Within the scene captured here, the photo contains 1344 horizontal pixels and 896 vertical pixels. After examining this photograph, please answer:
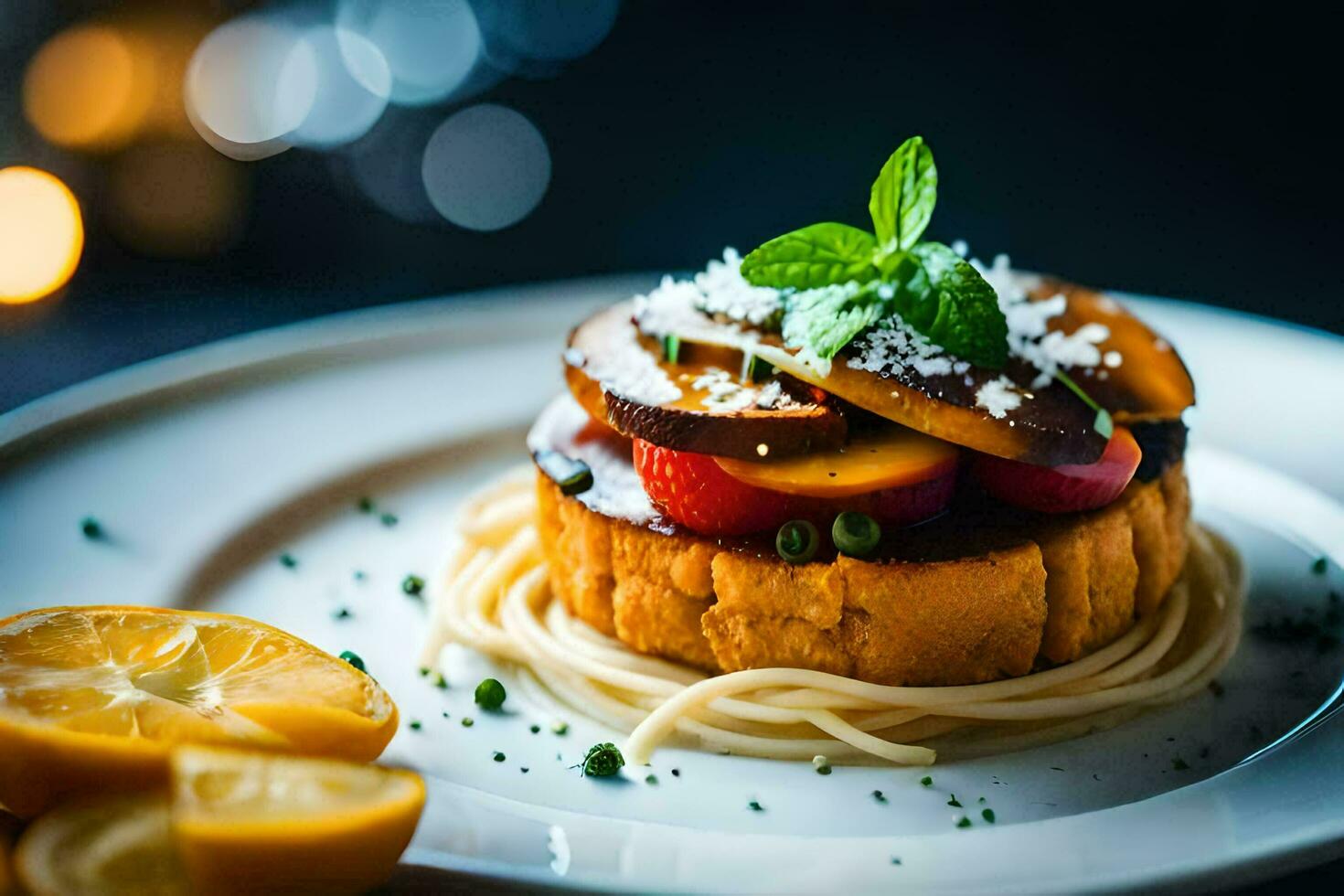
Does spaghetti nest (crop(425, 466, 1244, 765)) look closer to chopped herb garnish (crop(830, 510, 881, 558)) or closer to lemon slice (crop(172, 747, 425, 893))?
chopped herb garnish (crop(830, 510, 881, 558))

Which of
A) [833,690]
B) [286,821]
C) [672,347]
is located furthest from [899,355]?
[286,821]

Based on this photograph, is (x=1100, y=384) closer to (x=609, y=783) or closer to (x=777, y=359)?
(x=777, y=359)

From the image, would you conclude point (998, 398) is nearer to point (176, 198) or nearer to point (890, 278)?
point (890, 278)

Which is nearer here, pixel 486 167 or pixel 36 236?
pixel 36 236

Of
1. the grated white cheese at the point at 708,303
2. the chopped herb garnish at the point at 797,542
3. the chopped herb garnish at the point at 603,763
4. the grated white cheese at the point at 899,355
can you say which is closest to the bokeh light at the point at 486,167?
the grated white cheese at the point at 708,303

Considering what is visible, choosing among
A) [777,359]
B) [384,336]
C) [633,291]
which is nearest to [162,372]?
[384,336]

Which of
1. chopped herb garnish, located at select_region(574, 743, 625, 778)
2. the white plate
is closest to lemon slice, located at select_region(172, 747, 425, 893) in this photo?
the white plate

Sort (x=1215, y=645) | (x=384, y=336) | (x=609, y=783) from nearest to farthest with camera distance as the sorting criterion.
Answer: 1. (x=609, y=783)
2. (x=1215, y=645)
3. (x=384, y=336)
